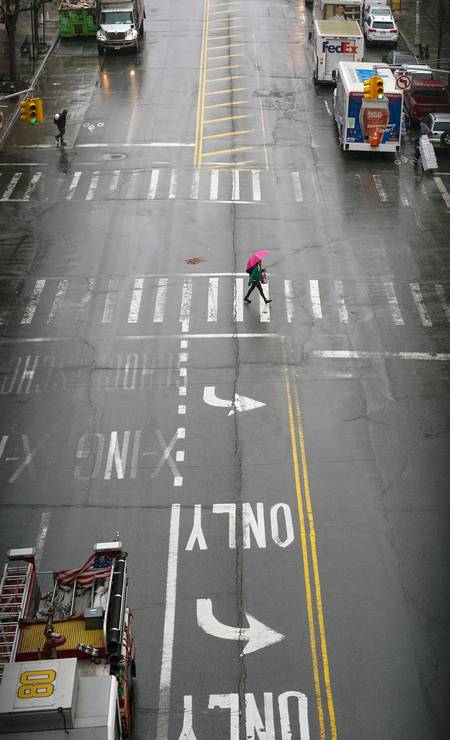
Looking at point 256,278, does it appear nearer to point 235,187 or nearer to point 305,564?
point 235,187

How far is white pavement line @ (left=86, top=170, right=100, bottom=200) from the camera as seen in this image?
4452 centimetres

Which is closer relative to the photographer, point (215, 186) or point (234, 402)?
point (234, 402)

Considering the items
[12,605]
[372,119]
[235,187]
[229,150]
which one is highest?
[229,150]

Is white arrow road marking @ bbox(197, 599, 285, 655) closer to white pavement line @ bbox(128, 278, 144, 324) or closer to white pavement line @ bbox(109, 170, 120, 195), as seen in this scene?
white pavement line @ bbox(128, 278, 144, 324)

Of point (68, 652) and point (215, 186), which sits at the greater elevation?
point (215, 186)

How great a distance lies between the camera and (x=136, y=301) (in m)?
35.2

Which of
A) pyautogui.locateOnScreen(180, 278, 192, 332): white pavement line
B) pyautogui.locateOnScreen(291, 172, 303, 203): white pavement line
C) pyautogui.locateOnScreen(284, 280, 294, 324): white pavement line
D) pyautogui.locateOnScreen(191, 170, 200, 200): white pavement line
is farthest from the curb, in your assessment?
pyautogui.locateOnScreen(284, 280, 294, 324): white pavement line

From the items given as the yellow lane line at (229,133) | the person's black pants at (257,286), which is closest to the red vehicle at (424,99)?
the yellow lane line at (229,133)

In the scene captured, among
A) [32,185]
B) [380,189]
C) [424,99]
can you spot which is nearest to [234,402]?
[380,189]

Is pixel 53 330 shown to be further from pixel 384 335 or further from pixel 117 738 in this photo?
pixel 117 738

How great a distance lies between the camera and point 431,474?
1019 inches

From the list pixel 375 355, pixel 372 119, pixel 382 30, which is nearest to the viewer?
pixel 375 355

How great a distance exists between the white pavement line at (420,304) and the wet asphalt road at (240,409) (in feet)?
0.48

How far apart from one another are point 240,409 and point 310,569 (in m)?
6.99
